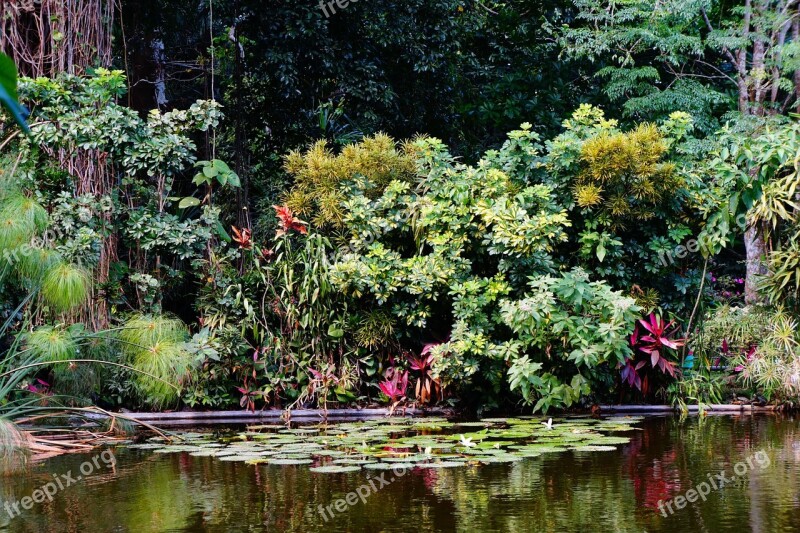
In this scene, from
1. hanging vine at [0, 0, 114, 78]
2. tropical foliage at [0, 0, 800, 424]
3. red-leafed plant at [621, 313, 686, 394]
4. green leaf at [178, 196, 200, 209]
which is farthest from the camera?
green leaf at [178, 196, 200, 209]

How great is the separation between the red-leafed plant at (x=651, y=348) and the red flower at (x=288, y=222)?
131 inches

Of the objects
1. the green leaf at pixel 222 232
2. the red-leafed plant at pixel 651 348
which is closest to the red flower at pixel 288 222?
the green leaf at pixel 222 232

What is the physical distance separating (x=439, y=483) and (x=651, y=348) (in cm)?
365

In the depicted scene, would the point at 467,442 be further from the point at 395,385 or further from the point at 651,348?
the point at 651,348

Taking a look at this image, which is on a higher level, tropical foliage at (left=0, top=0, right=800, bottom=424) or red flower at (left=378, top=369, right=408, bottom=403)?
tropical foliage at (left=0, top=0, right=800, bottom=424)

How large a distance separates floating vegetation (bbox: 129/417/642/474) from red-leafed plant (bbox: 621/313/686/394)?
25.2 inches

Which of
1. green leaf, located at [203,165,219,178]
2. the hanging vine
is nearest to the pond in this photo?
green leaf, located at [203,165,219,178]

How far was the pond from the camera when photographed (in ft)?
13.3

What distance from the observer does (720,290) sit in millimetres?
14977

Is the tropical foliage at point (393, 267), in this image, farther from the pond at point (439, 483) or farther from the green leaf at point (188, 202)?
the pond at point (439, 483)

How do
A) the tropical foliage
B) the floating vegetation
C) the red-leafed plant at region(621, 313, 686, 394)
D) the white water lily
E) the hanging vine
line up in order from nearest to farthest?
the floating vegetation
the white water lily
the tropical foliage
the red-leafed plant at region(621, 313, 686, 394)
the hanging vine

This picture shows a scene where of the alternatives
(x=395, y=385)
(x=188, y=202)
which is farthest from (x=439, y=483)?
(x=188, y=202)

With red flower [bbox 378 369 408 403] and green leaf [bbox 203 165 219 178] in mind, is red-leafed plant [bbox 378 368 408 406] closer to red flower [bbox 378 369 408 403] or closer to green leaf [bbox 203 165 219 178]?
red flower [bbox 378 369 408 403]

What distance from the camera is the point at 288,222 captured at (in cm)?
843
